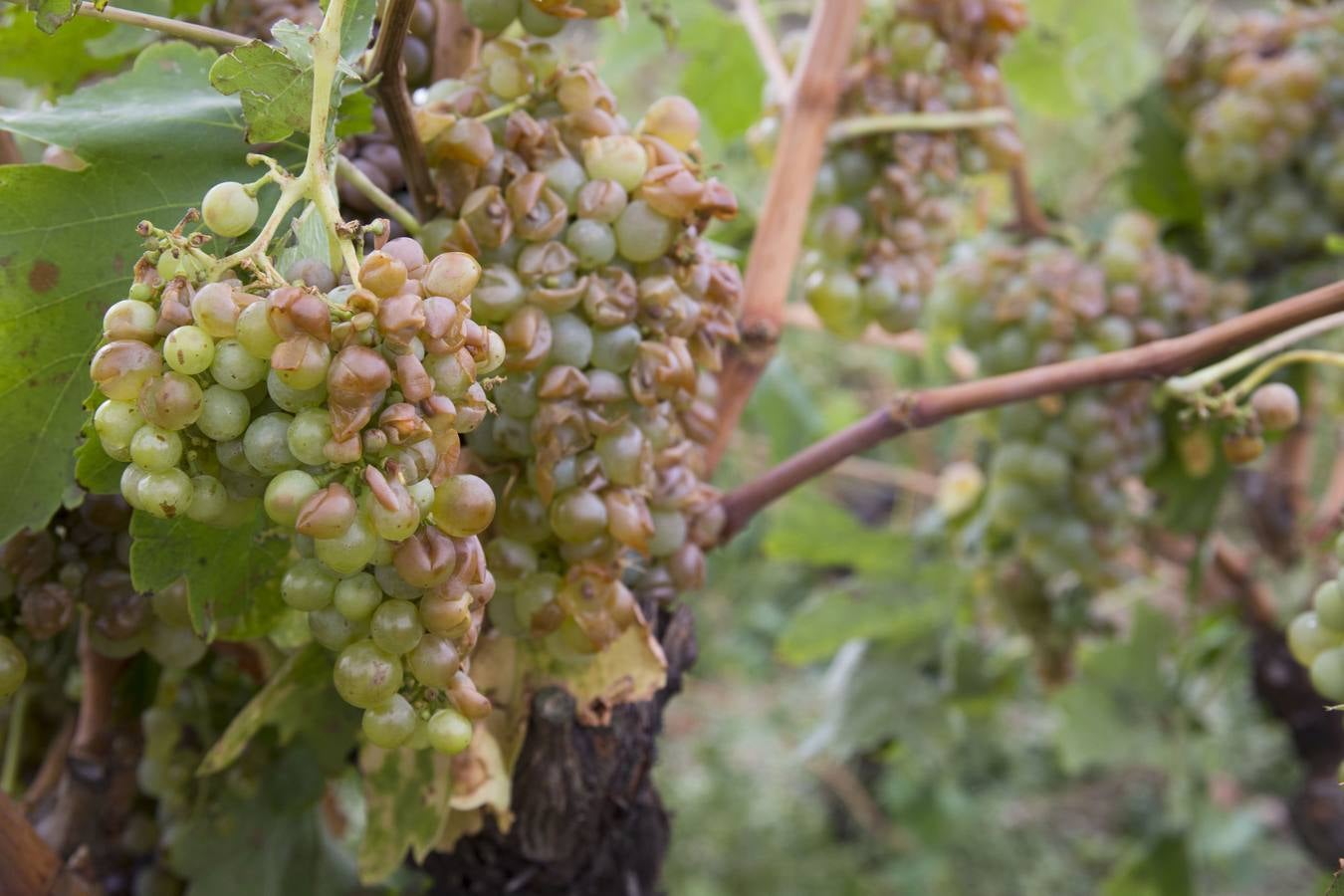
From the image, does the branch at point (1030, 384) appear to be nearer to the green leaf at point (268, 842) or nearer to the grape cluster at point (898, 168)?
the grape cluster at point (898, 168)

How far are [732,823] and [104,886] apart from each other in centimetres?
131

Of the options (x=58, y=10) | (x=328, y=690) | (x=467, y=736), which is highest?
(x=58, y=10)

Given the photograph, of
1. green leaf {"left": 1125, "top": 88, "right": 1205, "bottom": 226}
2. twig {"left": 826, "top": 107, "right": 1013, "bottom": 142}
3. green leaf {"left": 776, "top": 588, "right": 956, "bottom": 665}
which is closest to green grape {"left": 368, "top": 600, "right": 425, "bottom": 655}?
twig {"left": 826, "top": 107, "right": 1013, "bottom": 142}

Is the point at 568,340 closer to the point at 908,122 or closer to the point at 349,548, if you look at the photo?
the point at 349,548

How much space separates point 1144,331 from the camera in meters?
0.77

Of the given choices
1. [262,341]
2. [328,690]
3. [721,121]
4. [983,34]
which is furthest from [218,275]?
[721,121]

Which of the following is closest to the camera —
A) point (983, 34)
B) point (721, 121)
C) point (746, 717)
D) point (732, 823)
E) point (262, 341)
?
point (262, 341)

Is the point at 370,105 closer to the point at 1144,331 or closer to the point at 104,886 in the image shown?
the point at 104,886

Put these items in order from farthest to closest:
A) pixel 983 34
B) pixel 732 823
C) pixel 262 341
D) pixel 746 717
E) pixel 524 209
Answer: pixel 746 717 → pixel 732 823 → pixel 983 34 → pixel 524 209 → pixel 262 341

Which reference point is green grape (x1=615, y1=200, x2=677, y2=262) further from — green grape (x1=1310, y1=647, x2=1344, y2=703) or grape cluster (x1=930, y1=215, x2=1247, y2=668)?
grape cluster (x1=930, y1=215, x2=1247, y2=668)

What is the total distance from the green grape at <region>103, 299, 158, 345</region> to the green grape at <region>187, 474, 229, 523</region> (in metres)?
0.04

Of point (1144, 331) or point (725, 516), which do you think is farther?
point (1144, 331)

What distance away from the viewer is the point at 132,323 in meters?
0.30

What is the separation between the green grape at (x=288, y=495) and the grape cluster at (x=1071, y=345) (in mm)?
563
